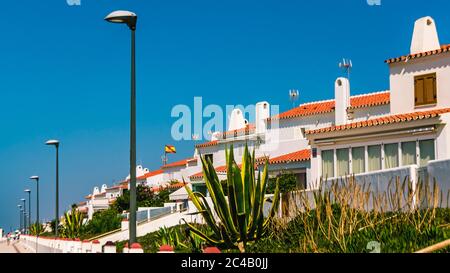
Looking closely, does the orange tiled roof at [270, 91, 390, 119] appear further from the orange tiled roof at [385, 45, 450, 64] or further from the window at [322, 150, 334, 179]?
the window at [322, 150, 334, 179]

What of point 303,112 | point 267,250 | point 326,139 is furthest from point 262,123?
point 267,250

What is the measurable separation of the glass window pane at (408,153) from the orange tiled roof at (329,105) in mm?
13653

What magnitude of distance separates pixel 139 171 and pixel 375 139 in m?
73.4

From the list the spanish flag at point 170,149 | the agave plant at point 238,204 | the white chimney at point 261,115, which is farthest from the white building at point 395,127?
the spanish flag at point 170,149

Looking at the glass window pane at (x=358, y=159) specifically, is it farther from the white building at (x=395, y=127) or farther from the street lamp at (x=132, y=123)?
the street lamp at (x=132, y=123)

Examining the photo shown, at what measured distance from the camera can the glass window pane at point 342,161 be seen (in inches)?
1068

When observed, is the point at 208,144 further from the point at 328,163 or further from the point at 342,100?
the point at 328,163

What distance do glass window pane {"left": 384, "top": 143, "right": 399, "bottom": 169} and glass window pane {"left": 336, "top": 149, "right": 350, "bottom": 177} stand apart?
1.91m

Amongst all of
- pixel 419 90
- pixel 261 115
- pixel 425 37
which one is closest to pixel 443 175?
pixel 419 90

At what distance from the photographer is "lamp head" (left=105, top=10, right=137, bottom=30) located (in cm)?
1518

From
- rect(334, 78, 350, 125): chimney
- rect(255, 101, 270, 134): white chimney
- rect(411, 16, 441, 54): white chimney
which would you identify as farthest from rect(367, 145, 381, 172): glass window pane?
rect(255, 101, 270, 134): white chimney

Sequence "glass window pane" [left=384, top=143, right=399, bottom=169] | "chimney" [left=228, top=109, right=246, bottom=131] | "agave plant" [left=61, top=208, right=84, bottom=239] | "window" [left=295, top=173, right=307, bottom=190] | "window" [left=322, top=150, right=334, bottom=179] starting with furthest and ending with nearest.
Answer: "chimney" [left=228, top=109, right=246, bottom=131] → "agave plant" [left=61, top=208, right=84, bottom=239] → "window" [left=295, top=173, right=307, bottom=190] → "window" [left=322, top=150, right=334, bottom=179] → "glass window pane" [left=384, top=143, right=399, bottom=169]
